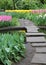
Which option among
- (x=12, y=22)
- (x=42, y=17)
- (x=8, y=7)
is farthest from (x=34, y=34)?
(x=8, y=7)

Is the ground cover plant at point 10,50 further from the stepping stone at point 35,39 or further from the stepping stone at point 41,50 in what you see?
the stepping stone at point 35,39

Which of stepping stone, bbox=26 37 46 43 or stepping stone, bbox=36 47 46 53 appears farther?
stepping stone, bbox=26 37 46 43

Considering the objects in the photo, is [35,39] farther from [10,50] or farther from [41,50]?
[10,50]

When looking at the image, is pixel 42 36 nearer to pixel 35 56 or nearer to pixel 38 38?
pixel 38 38

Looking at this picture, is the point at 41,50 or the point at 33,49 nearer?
the point at 41,50

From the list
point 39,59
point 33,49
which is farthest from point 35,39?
point 39,59

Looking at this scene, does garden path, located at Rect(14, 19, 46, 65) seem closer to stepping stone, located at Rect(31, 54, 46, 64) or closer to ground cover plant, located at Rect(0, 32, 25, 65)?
stepping stone, located at Rect(31, 54, 46, 64)

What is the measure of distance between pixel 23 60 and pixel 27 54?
1.18 ft

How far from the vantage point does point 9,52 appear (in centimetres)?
458

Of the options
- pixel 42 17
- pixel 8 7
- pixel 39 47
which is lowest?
pixel 8 7

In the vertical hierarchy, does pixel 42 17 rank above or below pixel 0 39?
below

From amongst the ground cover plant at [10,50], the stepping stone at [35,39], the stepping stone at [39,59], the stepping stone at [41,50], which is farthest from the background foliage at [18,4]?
the stepping stone at [39,59]

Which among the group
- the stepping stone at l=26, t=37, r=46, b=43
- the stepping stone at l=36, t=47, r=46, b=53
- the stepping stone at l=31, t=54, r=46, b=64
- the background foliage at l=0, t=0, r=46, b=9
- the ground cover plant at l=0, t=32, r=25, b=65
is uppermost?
the ground cover plant at l=0, t=32, r=25, b=65

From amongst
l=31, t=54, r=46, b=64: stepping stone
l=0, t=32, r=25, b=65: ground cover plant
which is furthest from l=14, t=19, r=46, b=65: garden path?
l=0, t=32, r=25, b=65: ground cover plant
